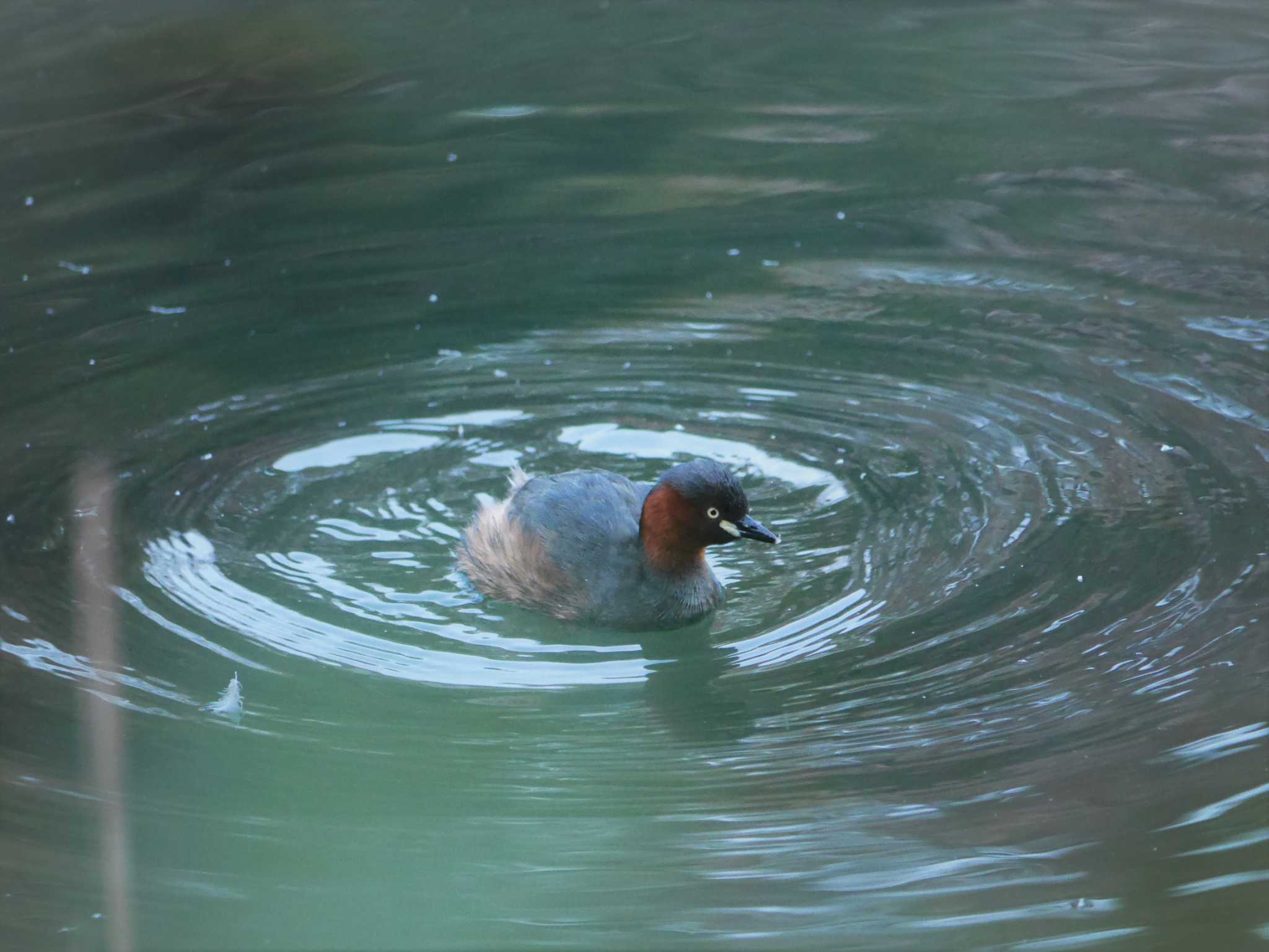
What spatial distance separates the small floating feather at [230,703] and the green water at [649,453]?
4cm

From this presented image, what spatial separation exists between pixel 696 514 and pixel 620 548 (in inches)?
13.0

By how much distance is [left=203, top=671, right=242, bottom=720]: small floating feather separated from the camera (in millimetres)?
4777

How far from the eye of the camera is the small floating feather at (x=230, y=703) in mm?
4777

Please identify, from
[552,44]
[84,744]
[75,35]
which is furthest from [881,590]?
[75,35]

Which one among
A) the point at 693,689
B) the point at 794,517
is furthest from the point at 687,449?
the point at 693,689

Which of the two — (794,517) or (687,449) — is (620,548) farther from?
(687,449)

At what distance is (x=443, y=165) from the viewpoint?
9.26 metres

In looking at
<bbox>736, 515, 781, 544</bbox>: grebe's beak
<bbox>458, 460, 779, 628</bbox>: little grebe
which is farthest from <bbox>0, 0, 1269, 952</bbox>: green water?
<bbox>736, 515, 781, 544</bbox>: grebe's beak

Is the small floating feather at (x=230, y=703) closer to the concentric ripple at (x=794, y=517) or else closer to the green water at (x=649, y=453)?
the green water at (x=649, y=453)

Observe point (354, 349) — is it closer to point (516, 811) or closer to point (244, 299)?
point (244, 299)

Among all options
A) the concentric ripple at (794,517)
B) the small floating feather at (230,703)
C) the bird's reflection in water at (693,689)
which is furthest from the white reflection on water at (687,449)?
the small floating feather at (230,703)

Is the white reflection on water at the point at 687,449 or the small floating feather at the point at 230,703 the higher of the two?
the white reflection on water at the point at 687,449

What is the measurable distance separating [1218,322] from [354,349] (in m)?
4.09

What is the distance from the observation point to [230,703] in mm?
4824
